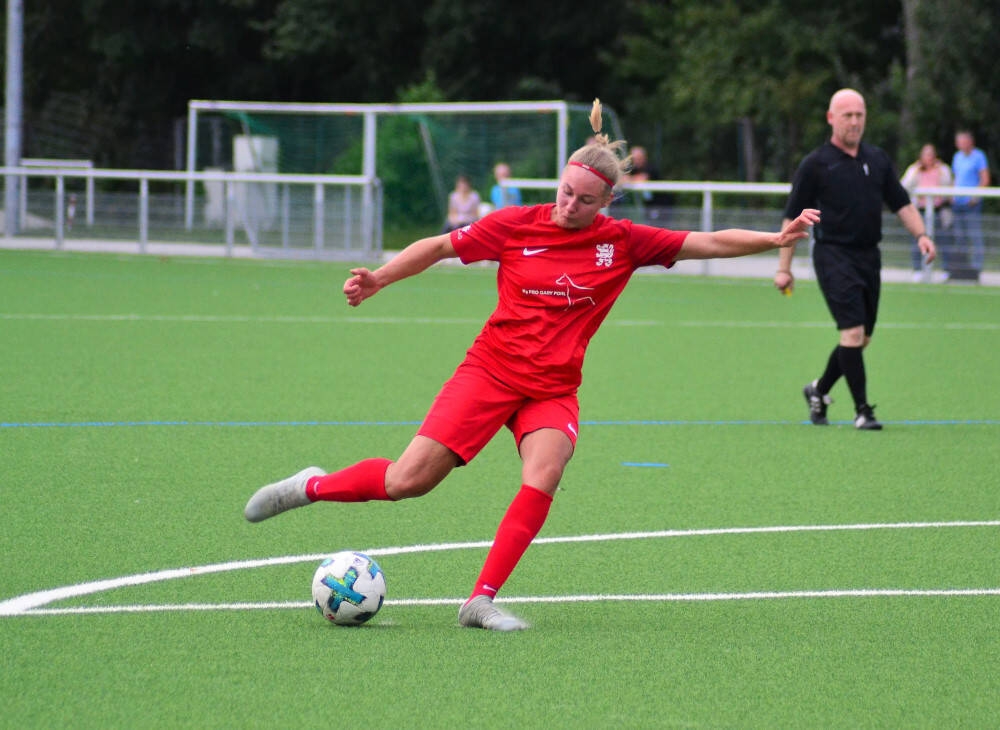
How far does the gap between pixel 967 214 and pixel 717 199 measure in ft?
26.7

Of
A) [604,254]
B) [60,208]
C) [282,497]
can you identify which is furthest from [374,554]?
[60,208]

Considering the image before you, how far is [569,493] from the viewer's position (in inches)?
318

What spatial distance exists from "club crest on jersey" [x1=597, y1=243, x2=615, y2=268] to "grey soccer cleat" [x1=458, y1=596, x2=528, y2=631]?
1215 millimetres

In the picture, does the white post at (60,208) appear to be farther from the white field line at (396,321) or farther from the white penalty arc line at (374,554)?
the white penalty arc line at (374,554)

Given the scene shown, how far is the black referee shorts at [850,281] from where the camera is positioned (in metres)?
10.3

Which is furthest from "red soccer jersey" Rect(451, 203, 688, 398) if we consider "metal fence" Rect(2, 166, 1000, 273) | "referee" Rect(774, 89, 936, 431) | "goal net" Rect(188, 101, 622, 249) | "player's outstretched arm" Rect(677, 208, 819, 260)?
"goal net" Rect(188, 101, 622, 249)

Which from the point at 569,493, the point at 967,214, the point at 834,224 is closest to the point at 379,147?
the point at 967,214

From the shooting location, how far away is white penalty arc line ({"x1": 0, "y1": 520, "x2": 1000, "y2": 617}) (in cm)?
566

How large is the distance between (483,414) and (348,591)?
747 mm

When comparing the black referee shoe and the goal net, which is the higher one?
the goal net

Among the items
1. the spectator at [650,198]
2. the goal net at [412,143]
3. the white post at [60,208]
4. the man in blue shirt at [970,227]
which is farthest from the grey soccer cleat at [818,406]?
the white post at [60,208]

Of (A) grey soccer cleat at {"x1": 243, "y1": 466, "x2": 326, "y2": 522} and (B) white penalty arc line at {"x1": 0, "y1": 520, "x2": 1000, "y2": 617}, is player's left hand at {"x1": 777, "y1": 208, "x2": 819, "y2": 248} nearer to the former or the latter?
(B) white penalty arc line at {"x1": 0, "y1": 520, "x2": 1000, "y2": 617}

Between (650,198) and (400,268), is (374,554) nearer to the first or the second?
(400,268)

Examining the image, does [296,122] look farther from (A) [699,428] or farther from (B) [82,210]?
(A) [699,428]
